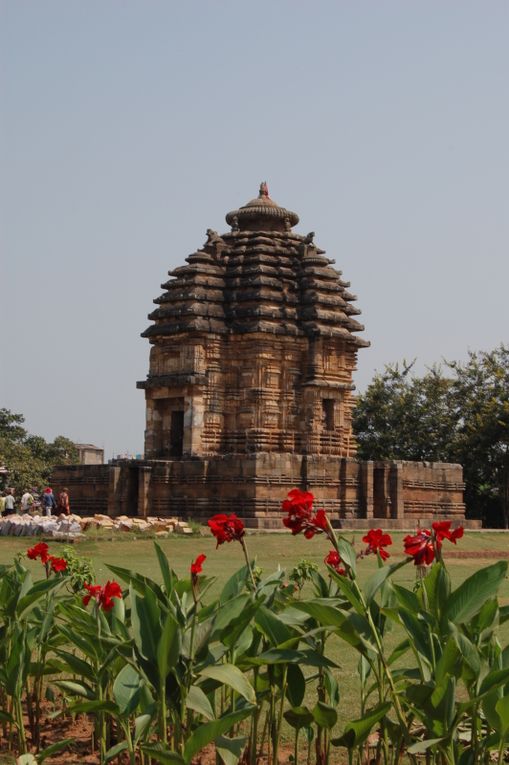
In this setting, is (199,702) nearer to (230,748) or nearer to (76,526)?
(230,748)

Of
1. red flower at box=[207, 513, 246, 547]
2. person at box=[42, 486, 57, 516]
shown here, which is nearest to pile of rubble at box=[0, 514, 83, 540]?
person at box=[42, 486, 57, 516]

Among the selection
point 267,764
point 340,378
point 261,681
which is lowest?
point 267,764

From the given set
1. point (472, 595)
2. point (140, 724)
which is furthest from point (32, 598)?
point (472, 595)

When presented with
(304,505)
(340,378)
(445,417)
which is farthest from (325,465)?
(304,505)

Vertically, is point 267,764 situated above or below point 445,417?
below

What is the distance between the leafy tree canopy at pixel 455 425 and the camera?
39.8 meters

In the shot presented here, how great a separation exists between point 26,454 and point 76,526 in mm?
28904

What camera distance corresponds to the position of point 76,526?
24.3m

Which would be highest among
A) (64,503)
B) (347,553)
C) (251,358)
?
(251,358)

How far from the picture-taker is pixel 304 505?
543 cm

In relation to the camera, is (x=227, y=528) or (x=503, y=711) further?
(x=227, y=528)

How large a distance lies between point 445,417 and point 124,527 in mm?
19867

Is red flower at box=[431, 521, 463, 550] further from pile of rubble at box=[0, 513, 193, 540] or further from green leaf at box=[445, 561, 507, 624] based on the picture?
pile of rubble at box=[0, 513, 193, 540]

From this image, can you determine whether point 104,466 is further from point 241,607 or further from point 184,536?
point 241,607
